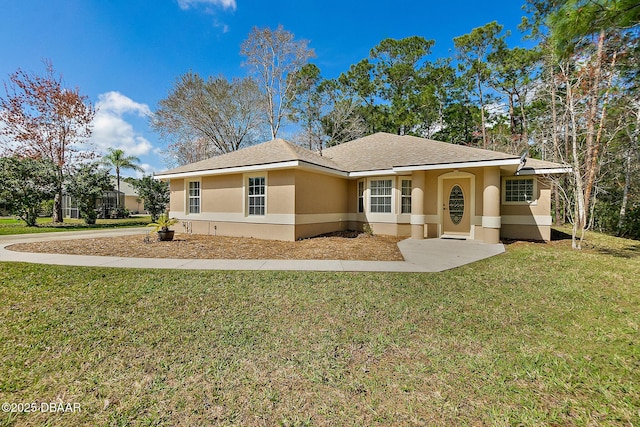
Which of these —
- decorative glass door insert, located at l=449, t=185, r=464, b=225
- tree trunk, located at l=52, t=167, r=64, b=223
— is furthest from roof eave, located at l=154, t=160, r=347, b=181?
tree trunk, located at l=52, t=167, r=64, b=223

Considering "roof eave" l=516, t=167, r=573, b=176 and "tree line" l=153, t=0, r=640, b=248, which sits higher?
"tree line" l=153, t=0, r=640, b=248

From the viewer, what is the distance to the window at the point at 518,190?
38.6 feet

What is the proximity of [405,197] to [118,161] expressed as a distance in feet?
115

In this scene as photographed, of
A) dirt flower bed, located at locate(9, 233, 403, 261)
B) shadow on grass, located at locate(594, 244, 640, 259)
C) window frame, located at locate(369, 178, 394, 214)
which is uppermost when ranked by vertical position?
window frame, located at locate(369, 178, 394, 214)

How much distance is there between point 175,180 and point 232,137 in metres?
12.0

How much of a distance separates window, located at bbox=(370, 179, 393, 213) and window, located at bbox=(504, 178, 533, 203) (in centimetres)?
528

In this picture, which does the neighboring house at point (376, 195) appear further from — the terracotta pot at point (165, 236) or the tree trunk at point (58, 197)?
the tree trunk at point (58, 197)

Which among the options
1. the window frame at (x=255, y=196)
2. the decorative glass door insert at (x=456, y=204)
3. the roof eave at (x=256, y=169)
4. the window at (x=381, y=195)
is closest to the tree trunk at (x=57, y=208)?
the roof eave at (x=256, y=169)

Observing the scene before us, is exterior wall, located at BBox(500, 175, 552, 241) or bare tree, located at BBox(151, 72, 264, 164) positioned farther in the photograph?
bare tree, located at BBox(151, 72, 264, 164)

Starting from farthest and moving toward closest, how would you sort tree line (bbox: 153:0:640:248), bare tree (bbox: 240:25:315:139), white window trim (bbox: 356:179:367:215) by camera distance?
bare tree (bbox: 240:25:315:139) < tree line (bbox: 153:0:640:248) < white window trim (bbox: 356:179:367:215)

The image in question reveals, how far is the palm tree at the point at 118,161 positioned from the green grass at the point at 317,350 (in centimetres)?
3253

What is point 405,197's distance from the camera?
1238 cm

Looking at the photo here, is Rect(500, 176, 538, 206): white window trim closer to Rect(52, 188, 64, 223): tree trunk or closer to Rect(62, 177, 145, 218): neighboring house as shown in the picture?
Rect(62, 177, 145, 218): neighboring house

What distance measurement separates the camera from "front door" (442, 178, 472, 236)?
11.8m
